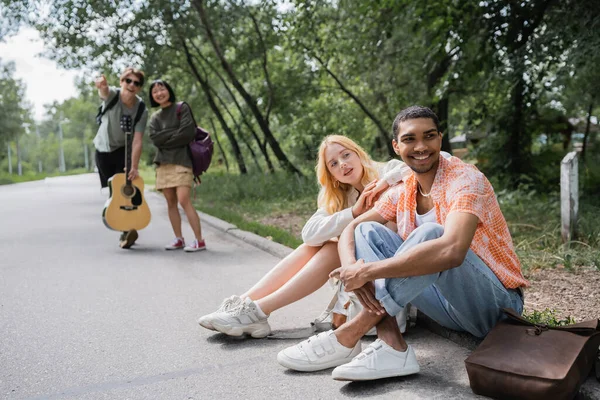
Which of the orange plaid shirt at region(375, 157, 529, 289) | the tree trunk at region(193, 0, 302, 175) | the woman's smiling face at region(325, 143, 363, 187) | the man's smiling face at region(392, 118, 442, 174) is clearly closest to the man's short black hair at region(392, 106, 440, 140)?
the man's smiling face at region(392, 118, 442, 174)

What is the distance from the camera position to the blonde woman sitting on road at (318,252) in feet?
12.8

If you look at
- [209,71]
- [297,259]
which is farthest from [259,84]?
[297,259]

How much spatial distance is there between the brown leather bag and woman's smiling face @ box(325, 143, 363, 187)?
1580mm

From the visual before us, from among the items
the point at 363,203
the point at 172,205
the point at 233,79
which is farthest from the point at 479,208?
the point at 233,79

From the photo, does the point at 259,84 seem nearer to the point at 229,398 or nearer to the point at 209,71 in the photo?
the point at 209,71

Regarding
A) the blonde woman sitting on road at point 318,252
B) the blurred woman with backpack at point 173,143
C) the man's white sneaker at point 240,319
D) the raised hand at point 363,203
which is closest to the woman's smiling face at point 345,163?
the blonde woman sitting on road at point 318,252

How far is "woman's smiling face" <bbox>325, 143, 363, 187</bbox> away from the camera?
4176 millimetres

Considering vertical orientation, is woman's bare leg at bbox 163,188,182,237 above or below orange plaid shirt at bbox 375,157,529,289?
below

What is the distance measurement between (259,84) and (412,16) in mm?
11394

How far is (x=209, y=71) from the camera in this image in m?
25.7

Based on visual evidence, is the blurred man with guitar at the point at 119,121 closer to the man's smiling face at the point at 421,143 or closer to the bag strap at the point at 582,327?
the man's smiling face at the point at 421,143

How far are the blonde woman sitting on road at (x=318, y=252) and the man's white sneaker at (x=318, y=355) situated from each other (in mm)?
587

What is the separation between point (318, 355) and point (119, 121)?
17.5 ft

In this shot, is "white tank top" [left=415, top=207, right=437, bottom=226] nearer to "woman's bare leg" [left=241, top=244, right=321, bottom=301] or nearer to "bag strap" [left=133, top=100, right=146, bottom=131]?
"woman's bare leg" [left=241, top=244, right=321, bottom=301]
